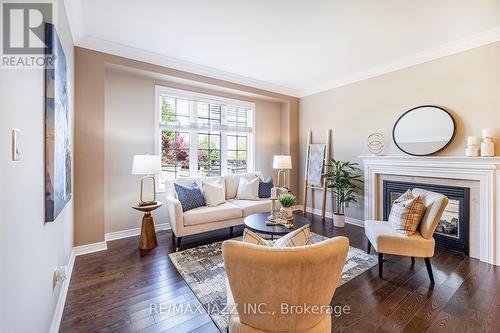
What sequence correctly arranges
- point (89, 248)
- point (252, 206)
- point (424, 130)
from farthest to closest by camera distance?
point (252, 206), point (424, 130), point (89, 248)

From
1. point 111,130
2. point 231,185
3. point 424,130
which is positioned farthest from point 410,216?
point 111,130

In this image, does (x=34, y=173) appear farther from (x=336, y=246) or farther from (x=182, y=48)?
(x=182, y=48)

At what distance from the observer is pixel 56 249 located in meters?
1.74

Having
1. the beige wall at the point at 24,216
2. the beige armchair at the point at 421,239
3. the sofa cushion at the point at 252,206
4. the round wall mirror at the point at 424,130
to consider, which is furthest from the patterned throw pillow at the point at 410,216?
the beige wall at the point at 24,216

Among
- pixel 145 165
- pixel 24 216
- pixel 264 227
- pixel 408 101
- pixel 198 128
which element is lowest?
pixel 264 227

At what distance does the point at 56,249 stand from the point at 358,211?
4311 millimetres

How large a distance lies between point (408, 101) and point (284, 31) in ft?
7.48

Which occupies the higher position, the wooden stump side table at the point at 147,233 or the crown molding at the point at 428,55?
the crown molding at the point at 428,55

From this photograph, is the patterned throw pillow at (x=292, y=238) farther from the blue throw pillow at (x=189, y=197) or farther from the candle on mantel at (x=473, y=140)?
the candle on mantel at (x=473, y=140)

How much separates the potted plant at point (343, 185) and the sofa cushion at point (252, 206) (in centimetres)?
134

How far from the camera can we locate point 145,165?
9.92 feet

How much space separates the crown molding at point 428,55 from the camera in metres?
2.76

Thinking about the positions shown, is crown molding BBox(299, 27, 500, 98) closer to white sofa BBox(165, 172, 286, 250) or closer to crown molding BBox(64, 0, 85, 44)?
white sofa BBox(165, 172, 286, 250)

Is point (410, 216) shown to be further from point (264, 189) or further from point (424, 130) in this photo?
point (264, 189)
